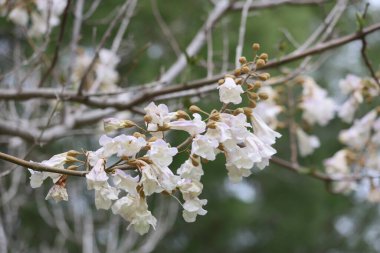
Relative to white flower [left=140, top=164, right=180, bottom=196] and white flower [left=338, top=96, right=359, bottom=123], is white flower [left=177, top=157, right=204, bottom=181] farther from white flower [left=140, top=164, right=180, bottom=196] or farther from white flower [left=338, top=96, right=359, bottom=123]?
white flower [left=338, top=96, right=359, bottom=123]

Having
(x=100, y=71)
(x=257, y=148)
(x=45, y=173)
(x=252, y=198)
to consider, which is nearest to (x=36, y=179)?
(x=45, y=173)

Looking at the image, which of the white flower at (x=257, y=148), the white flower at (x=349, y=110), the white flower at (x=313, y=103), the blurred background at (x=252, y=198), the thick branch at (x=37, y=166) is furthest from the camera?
the blurred background at (x=252, y=198)

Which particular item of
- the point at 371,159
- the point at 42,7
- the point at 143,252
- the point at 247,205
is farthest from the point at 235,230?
the point at 42,7

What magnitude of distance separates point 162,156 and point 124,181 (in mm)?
77

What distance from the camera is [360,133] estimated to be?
202cm

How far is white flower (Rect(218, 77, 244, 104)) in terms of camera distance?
91 cm

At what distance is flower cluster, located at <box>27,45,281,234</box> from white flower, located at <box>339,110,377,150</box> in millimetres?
1110

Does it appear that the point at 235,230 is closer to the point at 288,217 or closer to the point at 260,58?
the point at 288,217

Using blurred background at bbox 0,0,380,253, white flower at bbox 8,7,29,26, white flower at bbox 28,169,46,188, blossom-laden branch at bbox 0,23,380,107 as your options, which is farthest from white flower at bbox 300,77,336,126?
blurred background at bbox 0,0,380,253

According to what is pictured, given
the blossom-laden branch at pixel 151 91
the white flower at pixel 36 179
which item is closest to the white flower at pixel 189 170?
the white flower at pixel 36 179

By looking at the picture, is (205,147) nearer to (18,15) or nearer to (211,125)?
(211,125)

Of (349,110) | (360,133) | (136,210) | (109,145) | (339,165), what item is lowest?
(339,165)

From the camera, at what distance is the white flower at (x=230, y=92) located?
91cm

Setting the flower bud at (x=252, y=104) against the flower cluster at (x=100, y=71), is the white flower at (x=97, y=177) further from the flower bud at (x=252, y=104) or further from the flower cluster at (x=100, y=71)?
the flower cluster at (x=100, y=71)
